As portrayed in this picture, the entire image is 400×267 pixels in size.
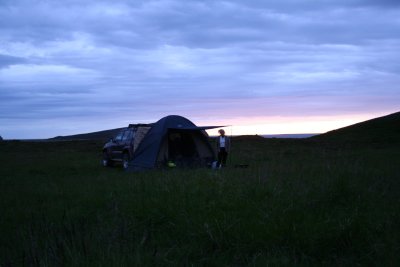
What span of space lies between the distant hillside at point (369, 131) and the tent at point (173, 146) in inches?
1013

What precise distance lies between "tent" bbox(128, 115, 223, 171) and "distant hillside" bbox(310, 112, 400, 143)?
2572 centimetres

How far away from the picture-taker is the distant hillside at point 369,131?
42125mm

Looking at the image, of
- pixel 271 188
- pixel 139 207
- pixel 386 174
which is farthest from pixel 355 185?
pixel 139 207

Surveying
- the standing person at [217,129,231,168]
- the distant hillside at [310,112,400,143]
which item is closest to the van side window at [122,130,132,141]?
the standing person at [217,129,231,168]

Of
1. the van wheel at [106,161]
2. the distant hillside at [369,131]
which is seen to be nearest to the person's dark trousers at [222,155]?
the van wheel at [106,161]

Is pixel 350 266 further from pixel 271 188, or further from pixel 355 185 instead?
pixel 355 185

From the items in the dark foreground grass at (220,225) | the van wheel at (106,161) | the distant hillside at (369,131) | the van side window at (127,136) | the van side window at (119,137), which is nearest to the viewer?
the dark foreground grass at (220,225)

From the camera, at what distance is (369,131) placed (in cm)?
4644

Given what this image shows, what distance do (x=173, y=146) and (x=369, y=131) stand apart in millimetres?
33523

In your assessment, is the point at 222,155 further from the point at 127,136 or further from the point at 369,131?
the point at 369,131

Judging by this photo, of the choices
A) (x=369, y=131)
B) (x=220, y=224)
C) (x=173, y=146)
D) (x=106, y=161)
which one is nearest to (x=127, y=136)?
(x=106, y=161)

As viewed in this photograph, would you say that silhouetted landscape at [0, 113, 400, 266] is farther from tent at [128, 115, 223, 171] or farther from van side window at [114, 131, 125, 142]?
van side window at [114, 131, 125, 142]

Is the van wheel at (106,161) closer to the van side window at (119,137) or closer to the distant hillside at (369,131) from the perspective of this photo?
the van side window at (119,137)

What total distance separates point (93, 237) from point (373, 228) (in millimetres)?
3503
